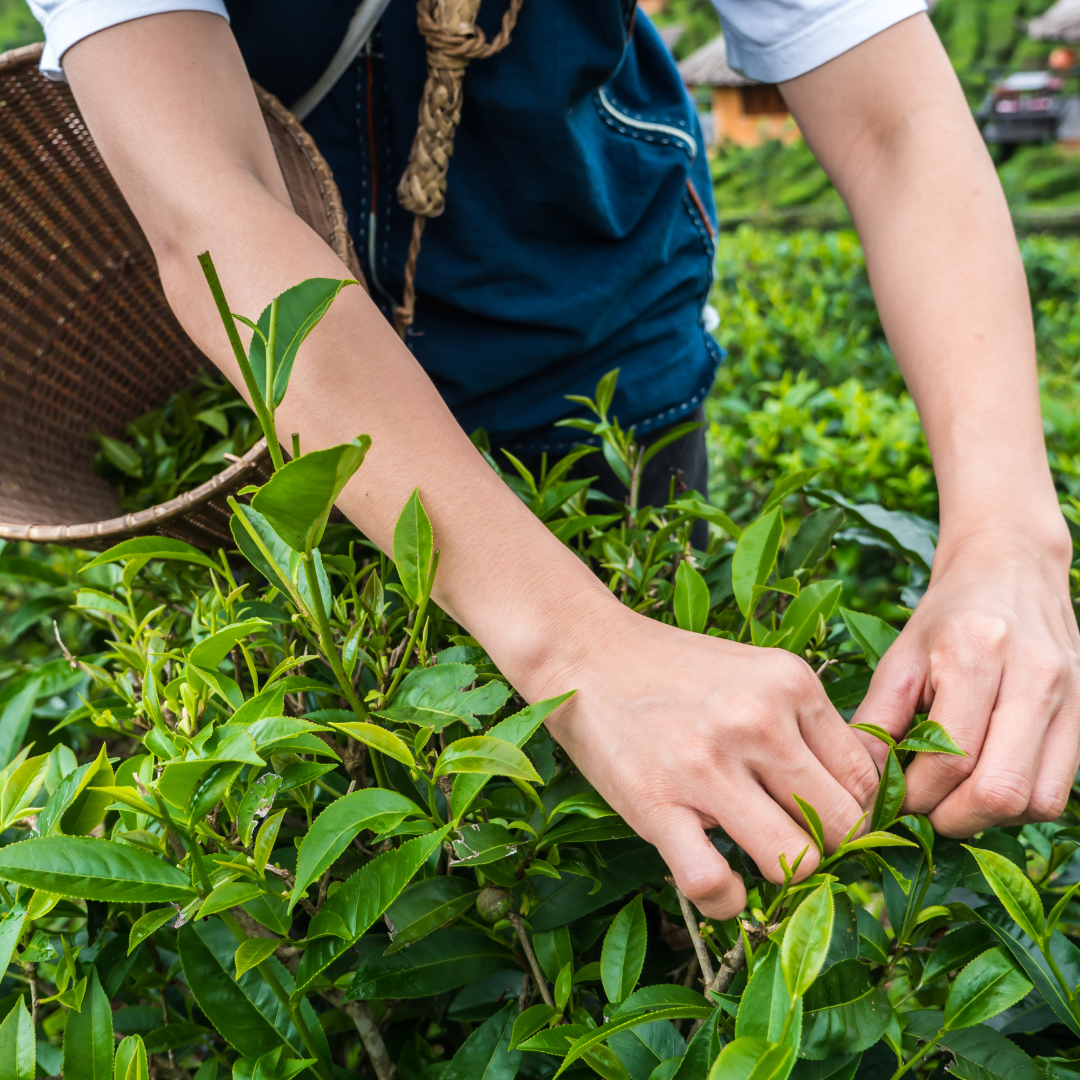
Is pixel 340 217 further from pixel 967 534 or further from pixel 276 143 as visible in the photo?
pixel 967 534

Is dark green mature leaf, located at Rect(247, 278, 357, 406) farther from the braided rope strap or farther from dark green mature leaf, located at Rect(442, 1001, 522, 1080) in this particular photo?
the braided rope strap

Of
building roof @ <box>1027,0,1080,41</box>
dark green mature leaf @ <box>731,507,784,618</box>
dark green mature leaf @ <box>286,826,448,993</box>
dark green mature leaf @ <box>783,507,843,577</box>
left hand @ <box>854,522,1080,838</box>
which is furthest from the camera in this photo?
building roof @ <box>1027,0,1080,41</box>

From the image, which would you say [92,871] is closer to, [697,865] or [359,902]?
[359,902]

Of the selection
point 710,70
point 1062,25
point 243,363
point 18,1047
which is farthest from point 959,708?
point 710,70

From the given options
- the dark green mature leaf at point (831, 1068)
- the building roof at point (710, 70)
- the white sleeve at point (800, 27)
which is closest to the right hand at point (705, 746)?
the dark green mature leaf at point (831, 1068)

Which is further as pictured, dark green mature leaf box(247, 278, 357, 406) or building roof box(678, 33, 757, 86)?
building roof box(678, 33, 757, 86)

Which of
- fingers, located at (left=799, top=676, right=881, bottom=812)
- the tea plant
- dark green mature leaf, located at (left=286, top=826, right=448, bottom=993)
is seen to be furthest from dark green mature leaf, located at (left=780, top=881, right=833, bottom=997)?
dark green mature leaf, located at (left=286, top=826, right=448, bottom=993)

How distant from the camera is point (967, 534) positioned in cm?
79

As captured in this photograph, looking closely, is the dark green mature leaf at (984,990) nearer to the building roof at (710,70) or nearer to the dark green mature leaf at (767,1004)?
the dark green mature leaf at (767,1004)

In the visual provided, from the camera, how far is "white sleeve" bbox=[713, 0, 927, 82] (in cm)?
100

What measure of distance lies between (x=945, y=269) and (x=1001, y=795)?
574 mm

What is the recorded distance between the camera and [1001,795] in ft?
2.02

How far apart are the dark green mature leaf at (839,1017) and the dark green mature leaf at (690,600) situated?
0.26 metres

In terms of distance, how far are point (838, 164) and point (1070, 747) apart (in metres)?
0.77
